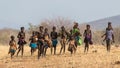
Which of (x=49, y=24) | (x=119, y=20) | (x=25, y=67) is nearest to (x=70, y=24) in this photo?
(x=49, y=24)

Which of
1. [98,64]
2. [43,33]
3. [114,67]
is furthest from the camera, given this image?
[43,33]

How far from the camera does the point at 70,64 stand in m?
22.1

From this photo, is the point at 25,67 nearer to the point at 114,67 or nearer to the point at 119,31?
the point at 114,67

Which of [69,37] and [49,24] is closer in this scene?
[69,37]

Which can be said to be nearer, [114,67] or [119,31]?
[114,67]

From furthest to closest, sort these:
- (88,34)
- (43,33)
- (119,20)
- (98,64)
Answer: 1. (119,20)
2. (88,34)
3. (43,33)
4. (98,64)

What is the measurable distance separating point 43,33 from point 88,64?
539cm

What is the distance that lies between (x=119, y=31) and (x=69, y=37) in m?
46.7

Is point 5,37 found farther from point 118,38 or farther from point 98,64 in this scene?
point 98,64

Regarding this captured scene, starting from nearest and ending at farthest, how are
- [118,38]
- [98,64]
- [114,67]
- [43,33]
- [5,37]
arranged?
[114,67]
[98,64]
[43,33]
[118,38]
[5,37]

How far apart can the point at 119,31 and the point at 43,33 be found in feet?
157

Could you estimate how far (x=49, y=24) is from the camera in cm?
7631

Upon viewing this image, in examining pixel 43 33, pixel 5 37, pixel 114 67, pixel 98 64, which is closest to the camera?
pixel 114 67

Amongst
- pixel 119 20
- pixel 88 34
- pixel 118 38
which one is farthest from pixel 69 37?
pixel 119 20
